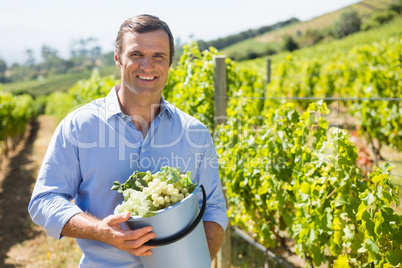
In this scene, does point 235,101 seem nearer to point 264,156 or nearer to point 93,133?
point 264,156

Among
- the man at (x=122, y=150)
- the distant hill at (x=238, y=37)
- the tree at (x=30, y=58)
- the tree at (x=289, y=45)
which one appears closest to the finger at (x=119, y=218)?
the man at (x=122, y=150)

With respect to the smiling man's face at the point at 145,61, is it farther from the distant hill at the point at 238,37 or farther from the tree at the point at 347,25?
the tree at the point at 347,25

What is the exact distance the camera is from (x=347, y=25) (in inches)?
2063

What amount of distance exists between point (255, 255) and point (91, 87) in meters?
5.64

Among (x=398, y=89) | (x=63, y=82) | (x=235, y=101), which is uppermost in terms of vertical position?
(x=235, y=101)

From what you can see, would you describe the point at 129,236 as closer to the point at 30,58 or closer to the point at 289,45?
the point at 289,45

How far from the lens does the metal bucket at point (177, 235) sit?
1.22m

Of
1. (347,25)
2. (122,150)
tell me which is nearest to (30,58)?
(347,25)

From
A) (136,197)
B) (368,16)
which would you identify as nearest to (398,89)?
(136,197)

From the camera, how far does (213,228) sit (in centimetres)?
161

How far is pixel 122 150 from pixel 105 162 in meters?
0.09

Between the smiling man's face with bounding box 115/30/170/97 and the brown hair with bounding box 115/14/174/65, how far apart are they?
0.02 m

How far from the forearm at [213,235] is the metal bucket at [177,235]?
197 millimetres

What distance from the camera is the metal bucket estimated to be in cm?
122
